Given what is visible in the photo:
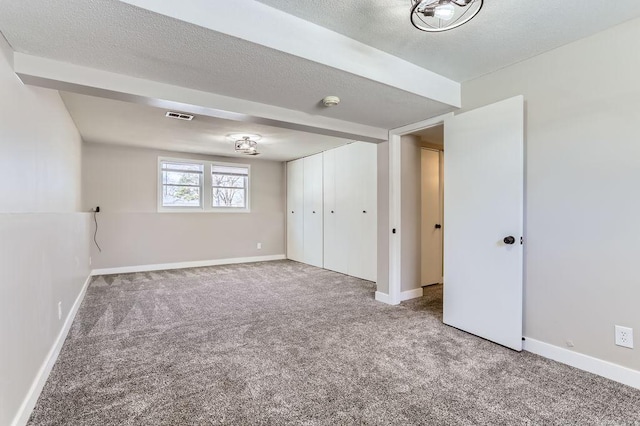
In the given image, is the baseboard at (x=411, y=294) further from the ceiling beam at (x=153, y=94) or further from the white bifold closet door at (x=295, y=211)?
the white bifold closet door at (x=295, y=211)

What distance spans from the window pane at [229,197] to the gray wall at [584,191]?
17.9 ft

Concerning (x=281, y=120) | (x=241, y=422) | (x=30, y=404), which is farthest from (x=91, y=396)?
(x=281, y=120)

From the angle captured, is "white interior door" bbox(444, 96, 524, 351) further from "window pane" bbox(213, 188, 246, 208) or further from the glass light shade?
"window pane" bbox(213, 188, 246, 208)

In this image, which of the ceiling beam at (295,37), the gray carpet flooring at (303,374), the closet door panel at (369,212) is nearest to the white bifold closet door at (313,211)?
the closet door panel at (369,212)

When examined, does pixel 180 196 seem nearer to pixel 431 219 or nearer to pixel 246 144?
pixel 246 144

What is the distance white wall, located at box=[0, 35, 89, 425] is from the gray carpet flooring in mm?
306

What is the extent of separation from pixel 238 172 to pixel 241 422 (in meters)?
5.72

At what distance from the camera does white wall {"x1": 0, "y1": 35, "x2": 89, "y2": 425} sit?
1.56 metres

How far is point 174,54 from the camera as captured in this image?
199cm

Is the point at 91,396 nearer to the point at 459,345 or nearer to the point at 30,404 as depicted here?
the point at 30,404

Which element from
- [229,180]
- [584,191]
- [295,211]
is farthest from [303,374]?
[229,180]

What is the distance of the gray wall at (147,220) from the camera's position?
5.48 meters

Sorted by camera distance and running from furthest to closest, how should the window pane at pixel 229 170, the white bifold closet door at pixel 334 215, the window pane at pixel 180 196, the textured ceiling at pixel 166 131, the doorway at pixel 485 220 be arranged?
the window pane at pixel 229 170, the window pane at pixel 180 196, the white bifold closet door at pixel 334 215, the textured ceiling at pixel 166 131, the doorway at pixel 485 220

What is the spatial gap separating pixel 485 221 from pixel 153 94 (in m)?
2.87
